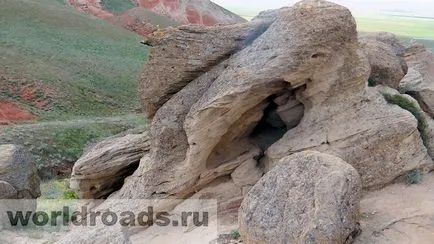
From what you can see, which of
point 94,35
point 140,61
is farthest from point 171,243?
point 94,35

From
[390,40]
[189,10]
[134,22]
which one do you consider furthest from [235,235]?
[189,10]

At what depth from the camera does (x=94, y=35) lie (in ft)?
263

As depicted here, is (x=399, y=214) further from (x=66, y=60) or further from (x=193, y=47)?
(x=66, y=60)

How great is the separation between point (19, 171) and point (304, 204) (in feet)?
45.3

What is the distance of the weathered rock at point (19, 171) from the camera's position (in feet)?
75.7

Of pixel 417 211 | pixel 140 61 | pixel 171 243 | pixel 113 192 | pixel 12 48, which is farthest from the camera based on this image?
pixel 140 61

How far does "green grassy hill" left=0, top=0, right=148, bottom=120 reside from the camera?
183 ft

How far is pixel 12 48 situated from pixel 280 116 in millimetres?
49399

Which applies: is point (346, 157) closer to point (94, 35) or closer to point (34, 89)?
point (34, 89)

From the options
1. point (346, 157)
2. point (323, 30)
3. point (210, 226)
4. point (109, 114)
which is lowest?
point (109, 114)

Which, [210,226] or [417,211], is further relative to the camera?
[210,226]

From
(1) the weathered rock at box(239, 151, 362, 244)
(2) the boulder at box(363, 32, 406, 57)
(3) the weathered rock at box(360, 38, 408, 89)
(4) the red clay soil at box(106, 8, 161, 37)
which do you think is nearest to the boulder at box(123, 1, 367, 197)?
(3) the weathered rock at box(360, 38, 408, 89)

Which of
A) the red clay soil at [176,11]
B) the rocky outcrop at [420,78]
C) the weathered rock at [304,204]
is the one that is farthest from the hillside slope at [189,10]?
the weathered rock at [304,204]

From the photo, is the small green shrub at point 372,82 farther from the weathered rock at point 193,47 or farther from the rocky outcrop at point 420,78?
the weathered rock at point 193,47
